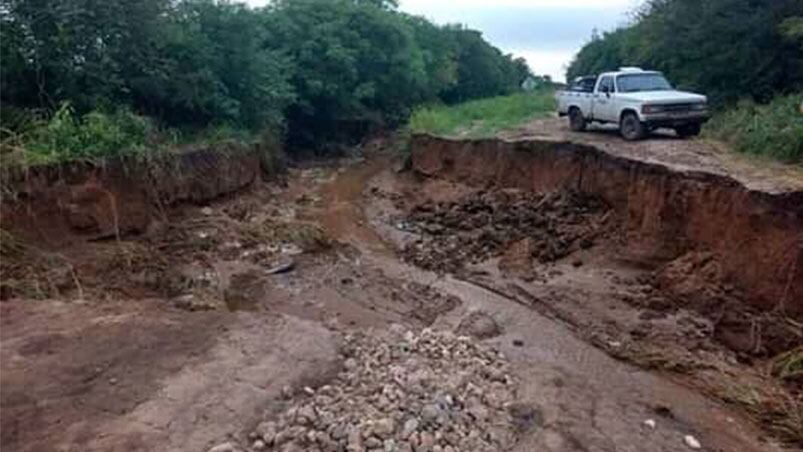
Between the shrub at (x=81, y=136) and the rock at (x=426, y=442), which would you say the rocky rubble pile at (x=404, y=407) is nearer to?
the rock at (x=426, y=442)

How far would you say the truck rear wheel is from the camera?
20.6 m

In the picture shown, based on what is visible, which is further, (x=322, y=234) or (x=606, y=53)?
(x=606, y=53)

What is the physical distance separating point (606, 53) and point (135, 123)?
2960cm

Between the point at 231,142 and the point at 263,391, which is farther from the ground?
the point at 231,142

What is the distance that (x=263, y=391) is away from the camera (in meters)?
8.16

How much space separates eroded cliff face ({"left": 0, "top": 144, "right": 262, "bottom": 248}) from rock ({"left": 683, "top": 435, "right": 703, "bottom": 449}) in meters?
10.2

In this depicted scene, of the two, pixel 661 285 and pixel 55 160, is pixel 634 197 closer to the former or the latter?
pixel 661 285

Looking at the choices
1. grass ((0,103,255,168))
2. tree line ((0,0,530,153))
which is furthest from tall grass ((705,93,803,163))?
tree line ((0,0,530,153))

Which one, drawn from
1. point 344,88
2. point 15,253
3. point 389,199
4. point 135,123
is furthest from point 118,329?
point 344,88

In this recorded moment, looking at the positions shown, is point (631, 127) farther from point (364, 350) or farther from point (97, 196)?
point (97, 196)

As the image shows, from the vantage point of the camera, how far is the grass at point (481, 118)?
25.6 meters

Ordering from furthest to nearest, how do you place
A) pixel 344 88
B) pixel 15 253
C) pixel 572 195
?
1. pixel 344 88
2. pixel 572 195
3. pixel 15 253

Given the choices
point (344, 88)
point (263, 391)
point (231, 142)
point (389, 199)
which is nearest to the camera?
point (263, 391)

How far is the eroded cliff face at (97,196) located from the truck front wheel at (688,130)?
38.1ft
